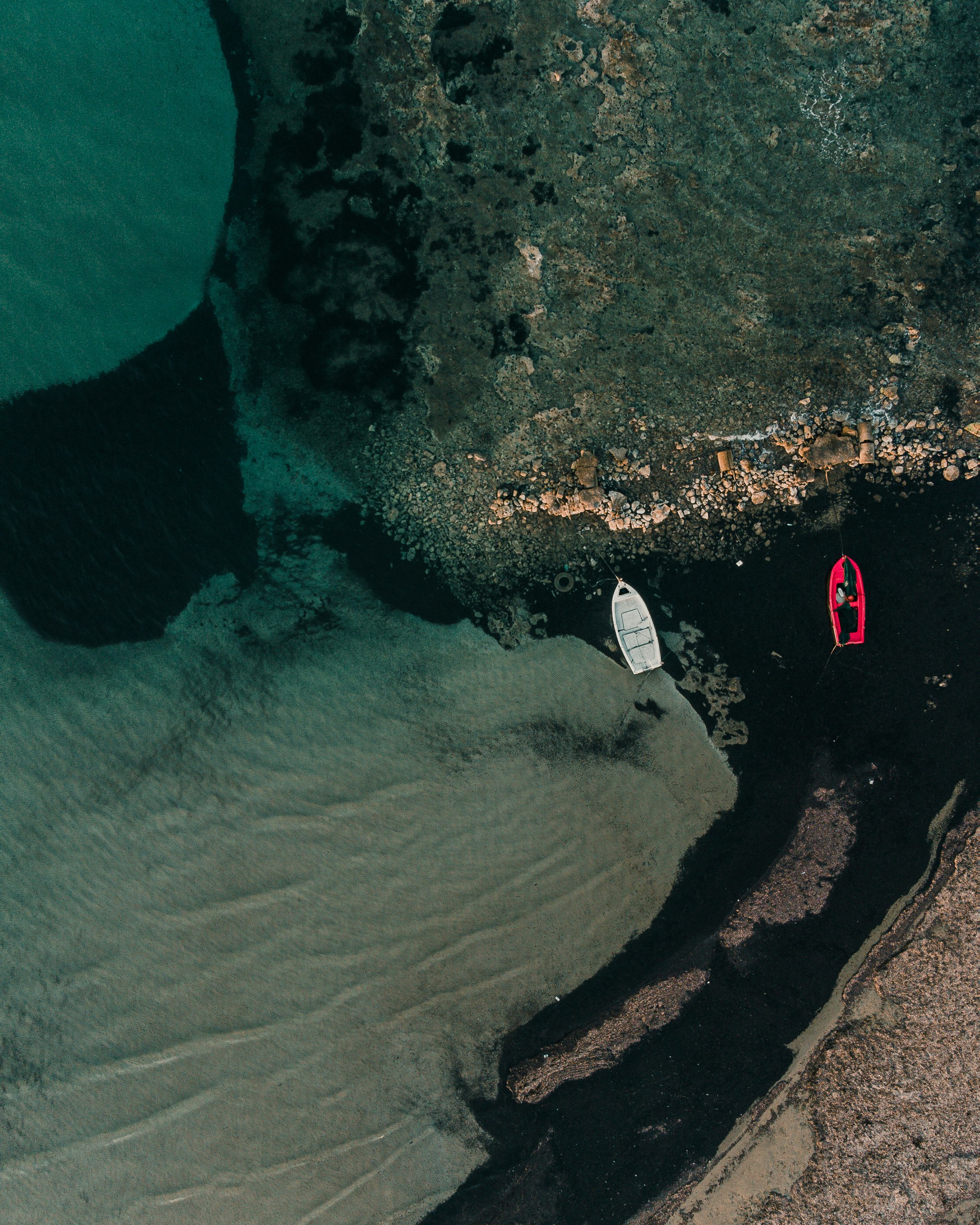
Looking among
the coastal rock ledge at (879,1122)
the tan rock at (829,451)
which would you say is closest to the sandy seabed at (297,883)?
the coastal rock ledge at (879,1122)

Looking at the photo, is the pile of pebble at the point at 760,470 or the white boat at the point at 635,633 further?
the pile of pebble at the point at 760,470

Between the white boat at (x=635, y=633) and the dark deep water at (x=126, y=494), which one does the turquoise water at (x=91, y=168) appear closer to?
the dark deep water at (x=126, y=494)

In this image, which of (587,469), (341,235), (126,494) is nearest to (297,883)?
(126,494)

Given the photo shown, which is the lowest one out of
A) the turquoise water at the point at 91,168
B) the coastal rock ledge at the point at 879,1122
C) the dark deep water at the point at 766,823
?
the coastal rock ledge at the point at 879,1122

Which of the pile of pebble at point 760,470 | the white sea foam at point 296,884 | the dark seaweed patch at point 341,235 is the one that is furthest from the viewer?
the pile of pebble at point 760,470

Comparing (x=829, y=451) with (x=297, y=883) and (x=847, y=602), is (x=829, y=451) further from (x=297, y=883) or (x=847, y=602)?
(x=297, y=883)

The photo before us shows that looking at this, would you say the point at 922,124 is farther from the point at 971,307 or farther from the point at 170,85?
the point at 170,85

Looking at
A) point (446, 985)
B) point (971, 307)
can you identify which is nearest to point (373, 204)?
point (971, 307)
